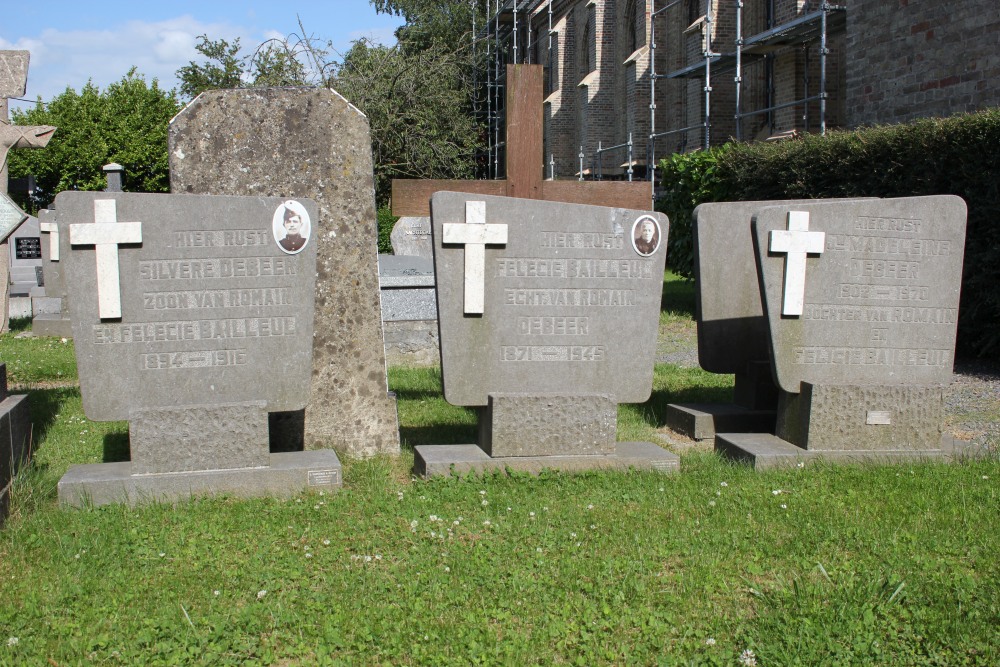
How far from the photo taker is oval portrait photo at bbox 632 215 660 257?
4957 mm

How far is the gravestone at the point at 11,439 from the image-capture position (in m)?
4.02

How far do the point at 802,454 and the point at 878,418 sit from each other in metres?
0.50

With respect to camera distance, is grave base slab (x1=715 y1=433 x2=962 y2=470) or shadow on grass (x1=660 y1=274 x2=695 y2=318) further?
shadow on grass (x1=660 y1=274 x2=695 y2=318)

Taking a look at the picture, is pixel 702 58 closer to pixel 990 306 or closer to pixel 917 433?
pixel 990 306

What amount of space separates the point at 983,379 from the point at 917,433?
12.2 feet

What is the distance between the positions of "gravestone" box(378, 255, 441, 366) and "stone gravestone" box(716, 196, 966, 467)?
411 centimetres

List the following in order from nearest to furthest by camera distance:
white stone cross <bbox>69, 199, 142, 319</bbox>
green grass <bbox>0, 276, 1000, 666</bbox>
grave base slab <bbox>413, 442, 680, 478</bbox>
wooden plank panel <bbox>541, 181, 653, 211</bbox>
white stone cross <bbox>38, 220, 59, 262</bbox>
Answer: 1. green grass <bbox>0, 276, 1000, 666</bbox>
2. white stone cross <bbox>69, 199, 142, 319</bbox>
3. grave base slab <bbox>413, 442, 680, 478</bbox>
4. wooden plank panel <bbox>541, 181, 653, 211</bbox>
5. white stone cross <bbox>38, 220, 59, 262</bbox>

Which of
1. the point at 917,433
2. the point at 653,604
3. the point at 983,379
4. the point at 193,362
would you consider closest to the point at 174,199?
the point at 193,362

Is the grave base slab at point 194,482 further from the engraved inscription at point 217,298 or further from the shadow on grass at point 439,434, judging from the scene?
the shadow on grass at point 439,434

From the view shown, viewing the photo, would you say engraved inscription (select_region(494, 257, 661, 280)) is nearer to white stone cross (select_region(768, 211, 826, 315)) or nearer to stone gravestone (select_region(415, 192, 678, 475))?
stone gravestone (select_region(415, 192, 678, 475))

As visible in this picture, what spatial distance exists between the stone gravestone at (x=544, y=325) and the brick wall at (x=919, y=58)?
891 cm

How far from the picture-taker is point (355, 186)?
5223 millimetres

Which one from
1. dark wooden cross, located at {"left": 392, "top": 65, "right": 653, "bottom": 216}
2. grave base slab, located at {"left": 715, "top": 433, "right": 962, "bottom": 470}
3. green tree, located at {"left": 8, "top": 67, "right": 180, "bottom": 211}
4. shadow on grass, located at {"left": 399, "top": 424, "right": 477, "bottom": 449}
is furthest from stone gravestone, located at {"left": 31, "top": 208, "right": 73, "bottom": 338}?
green tree, located at {"left": 8, "top": 67, "right": 180, "bottom": 211}

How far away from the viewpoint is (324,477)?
444 centimetres
